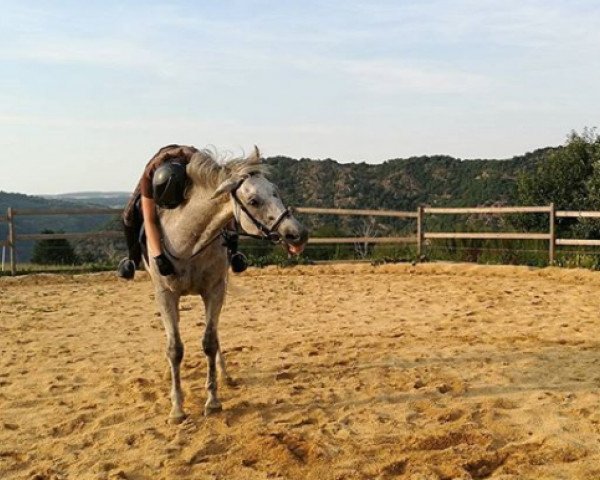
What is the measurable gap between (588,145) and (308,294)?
15.1m

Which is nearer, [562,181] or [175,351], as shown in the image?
[175,351]

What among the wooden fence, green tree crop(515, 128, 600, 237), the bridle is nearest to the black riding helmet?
the bridle

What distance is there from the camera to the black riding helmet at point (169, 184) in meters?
4.86

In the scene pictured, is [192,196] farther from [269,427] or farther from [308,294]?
[308,294]

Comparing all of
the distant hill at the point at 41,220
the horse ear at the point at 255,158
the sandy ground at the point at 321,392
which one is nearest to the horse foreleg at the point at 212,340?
the sandy ground at the point at 321,392

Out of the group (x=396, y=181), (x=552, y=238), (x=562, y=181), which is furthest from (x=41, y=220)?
(x=552, y=238)

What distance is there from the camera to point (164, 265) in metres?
4.89

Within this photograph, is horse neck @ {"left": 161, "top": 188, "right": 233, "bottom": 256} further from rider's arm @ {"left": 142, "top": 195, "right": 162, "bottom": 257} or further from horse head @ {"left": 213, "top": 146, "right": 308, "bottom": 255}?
horse head @ {"left": 213, "top": 146, "right": 308, "bottom": 255}

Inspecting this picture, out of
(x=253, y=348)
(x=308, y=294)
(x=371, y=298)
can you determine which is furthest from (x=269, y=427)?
(x=308, y=294)

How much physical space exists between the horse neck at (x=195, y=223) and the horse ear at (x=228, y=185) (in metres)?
0.20

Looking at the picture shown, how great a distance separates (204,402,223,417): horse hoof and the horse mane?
5.65ft

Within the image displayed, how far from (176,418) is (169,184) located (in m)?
1.76

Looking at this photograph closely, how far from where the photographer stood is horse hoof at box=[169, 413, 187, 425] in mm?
4906

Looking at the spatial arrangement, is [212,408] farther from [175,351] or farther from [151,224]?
[151,224]
